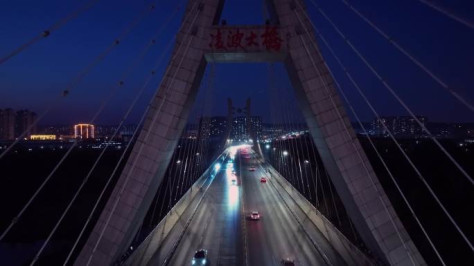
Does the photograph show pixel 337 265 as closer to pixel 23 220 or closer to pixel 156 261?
pixel 156 261

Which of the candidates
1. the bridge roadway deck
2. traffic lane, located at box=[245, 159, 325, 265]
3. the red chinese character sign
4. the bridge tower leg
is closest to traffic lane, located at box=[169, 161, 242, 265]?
the bridge roadway deck

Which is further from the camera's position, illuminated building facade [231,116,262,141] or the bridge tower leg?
illuminated building facade [231,116,262,141]

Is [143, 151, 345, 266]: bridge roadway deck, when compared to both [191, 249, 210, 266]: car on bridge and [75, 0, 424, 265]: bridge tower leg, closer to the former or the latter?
[191, 249, 210, 266]: car on bridge

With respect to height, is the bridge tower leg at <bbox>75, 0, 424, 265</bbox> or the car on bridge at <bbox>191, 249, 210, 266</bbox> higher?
the bridge tower leg at <bbox>75, 0, 424, 265</bbox>

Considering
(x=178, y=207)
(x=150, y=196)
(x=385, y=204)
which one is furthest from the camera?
(x=178, y=207)

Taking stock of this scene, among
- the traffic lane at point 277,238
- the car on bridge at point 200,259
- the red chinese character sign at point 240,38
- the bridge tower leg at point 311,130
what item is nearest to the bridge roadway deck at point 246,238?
the traffic lane at point 277,238

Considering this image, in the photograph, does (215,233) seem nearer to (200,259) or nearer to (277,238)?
(277,238)

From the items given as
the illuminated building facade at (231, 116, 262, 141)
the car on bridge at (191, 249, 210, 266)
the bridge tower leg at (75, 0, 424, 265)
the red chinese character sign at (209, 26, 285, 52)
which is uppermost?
the illuminated building facade at (231, 116, 262, 141)

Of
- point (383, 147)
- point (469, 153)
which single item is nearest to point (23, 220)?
point (469, 153)
